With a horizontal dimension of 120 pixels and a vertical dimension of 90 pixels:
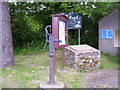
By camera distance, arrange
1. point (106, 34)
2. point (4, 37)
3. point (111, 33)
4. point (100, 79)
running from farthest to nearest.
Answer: point (106, 34) → point (111, 33) → point (4, 37) → point (100, 79)

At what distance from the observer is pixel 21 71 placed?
15.6ft

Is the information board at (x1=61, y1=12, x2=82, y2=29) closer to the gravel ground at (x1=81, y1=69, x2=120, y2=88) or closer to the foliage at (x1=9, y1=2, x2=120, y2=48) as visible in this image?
the foliage at (x1=9, y1=2, x2=120, y2=48)

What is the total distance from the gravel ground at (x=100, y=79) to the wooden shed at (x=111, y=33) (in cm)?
360

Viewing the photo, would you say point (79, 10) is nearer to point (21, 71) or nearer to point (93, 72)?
point (93, 72)

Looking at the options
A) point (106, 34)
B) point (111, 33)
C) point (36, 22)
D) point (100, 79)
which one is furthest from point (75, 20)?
point (100, 79)

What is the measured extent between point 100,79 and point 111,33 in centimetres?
459

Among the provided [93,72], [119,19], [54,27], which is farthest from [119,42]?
[54,27]

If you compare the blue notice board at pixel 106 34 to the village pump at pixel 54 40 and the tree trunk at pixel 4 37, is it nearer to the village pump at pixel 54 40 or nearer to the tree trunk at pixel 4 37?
the village pump at pixel 54 40

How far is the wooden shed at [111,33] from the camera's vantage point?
829cm

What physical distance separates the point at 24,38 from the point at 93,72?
21.3ft

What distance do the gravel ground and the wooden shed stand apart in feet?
11.8

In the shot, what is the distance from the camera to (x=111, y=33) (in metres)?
8.50

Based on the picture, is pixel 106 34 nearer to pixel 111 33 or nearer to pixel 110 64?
pixel 111 33

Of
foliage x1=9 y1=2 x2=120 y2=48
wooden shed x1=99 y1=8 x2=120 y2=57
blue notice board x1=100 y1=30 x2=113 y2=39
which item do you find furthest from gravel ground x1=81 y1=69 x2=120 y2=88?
foliage x1=9 y1=2 x2=120 y2=48
